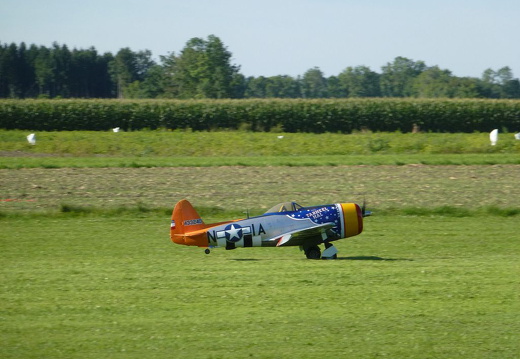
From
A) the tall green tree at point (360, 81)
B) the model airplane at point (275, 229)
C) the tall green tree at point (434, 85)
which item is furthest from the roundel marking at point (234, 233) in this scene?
the tall green tree at point (360, 81)

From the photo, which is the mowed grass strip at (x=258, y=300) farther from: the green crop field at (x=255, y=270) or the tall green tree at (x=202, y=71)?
the tall green tree at (x=202, y=71)

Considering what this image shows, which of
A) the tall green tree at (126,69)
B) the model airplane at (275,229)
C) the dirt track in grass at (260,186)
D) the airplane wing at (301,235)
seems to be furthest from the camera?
the tall green tree at (126,69)

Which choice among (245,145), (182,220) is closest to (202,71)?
(245,145)

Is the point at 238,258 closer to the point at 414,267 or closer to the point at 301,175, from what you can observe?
the point at 414,267

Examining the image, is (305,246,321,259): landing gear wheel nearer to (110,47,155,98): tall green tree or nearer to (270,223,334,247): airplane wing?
(270,223,334,247): airplane wing

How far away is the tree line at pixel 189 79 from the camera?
113062 mm

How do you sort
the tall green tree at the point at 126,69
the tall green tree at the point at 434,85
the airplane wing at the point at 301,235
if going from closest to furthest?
the airplane wing at the point at 301,235 → the tall green tree at the point at 434,85 → the tall green tree at the point at 126,69

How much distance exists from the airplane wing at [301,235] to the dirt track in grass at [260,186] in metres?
7.24

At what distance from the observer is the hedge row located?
56.6 m

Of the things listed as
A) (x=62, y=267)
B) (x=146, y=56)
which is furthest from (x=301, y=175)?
(x=146, y=56)

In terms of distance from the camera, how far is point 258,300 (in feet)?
37.2

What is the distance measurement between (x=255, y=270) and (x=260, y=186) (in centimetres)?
1296

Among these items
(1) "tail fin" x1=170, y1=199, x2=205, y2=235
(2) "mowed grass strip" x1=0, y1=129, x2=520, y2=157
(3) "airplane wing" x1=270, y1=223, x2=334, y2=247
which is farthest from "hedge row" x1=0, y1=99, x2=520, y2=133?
(3) "airplane wing" x1=270, y1=223, x2=334, y2=247

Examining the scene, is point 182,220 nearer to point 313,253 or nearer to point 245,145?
point 313,253
